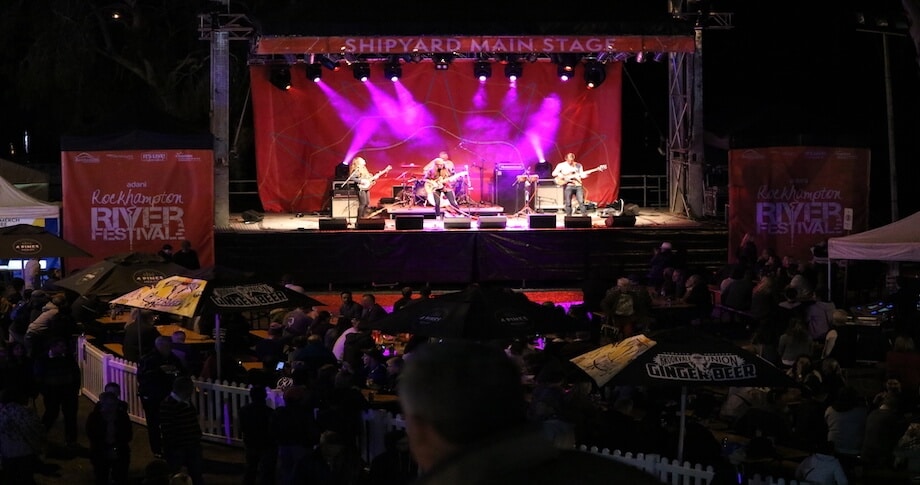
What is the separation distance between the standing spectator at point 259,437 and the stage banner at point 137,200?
12359 mm

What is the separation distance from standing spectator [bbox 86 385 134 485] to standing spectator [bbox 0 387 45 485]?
0.45 meters

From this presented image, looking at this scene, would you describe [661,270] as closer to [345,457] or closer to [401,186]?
[401,186]

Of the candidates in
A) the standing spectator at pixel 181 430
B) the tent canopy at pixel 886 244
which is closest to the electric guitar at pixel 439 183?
the tent canopy at pixel 886 244

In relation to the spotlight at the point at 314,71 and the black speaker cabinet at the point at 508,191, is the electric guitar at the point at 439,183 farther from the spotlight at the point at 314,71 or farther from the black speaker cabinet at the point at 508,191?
the spotlight at the point at 314,71

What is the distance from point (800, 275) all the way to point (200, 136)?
10767mm

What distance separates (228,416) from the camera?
40.8ft

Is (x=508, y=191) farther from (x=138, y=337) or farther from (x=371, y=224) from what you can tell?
(x=138, y=337)

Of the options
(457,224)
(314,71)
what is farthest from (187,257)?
(314,71)

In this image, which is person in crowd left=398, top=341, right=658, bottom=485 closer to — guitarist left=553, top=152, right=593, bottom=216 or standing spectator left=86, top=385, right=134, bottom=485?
Answer: standing spectator left=86, top=385, right=134, bottom=485

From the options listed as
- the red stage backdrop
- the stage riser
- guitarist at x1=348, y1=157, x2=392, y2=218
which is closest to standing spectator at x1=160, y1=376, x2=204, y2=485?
the stage riser

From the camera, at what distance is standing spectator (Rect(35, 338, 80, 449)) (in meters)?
12.4

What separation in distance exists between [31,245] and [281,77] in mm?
9971

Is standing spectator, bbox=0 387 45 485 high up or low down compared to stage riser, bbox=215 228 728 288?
down

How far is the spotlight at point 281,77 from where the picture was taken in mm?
27234
